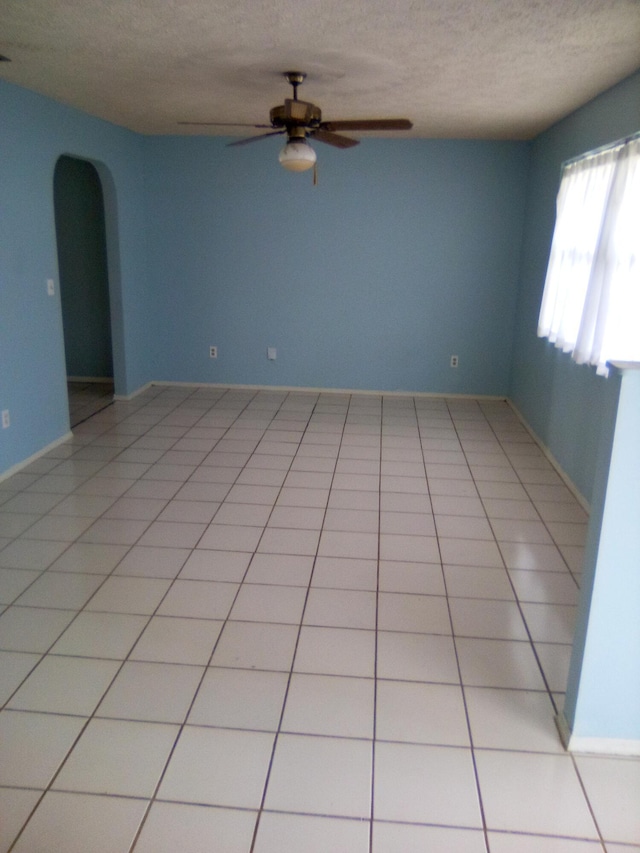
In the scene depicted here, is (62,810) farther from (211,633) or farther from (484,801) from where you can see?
(484,801)

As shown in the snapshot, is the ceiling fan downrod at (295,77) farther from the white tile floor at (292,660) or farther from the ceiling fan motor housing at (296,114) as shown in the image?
the white tile floor at (292,660)

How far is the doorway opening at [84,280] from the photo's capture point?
6.13 metres

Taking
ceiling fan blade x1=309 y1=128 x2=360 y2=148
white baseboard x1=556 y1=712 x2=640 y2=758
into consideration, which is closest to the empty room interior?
white baseboard x1=556 y1=712 x2=640 y2=758

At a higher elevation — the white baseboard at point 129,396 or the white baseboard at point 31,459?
the white baseboard at point 129,396

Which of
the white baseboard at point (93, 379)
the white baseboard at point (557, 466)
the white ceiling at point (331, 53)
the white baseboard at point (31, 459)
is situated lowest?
the white baseboard at point (31, 459)

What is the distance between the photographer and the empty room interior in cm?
194

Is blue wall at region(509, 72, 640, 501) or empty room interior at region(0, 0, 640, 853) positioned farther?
blue wall at region(509, 72, 640, 501)

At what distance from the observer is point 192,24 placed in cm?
274

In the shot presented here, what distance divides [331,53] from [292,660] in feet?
9.06

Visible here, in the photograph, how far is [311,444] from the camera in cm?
496

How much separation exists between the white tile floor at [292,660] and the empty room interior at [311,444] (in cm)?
1

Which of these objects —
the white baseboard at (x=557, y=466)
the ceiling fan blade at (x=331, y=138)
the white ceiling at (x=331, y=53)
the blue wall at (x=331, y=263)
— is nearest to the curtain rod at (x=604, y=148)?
the white ceiling at (x=331, y=53)

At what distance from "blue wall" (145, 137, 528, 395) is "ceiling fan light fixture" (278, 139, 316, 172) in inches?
97.6

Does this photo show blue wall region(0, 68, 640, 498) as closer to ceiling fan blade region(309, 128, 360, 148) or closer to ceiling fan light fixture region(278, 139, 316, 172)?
ceiling fan blade region(309, 128, 360, 148)
